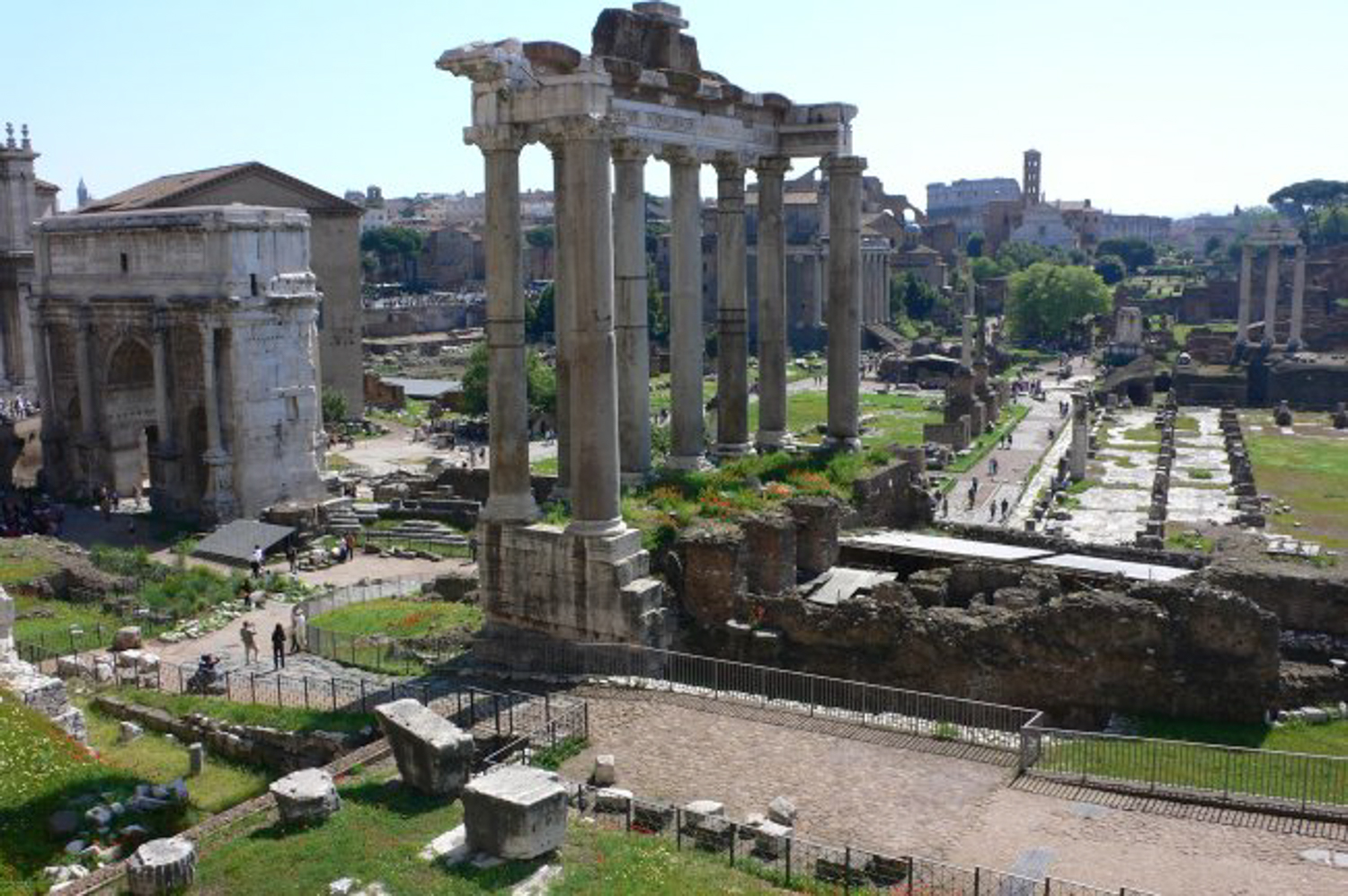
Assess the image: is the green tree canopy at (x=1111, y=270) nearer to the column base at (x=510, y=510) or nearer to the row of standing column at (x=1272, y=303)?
the row of standing column at (x=1272, y=303)

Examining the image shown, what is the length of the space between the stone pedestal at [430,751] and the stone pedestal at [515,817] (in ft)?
4.83

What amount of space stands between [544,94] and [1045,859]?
43.5 ft

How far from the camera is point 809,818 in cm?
1502

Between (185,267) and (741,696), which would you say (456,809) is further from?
(185,267)

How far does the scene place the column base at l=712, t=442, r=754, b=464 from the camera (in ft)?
92.4

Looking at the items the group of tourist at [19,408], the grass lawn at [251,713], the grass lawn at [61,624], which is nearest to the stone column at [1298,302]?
the group of tourist at [19,408]

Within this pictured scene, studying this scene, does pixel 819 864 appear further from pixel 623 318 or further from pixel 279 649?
pixel 279 649

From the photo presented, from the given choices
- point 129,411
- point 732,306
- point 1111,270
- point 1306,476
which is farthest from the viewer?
point 1111,270

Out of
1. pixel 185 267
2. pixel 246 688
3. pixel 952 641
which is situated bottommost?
pixel 246 688

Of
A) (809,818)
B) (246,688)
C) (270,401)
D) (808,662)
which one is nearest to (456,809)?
(809,818)

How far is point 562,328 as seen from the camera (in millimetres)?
23875

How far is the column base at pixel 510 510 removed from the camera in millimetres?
21422

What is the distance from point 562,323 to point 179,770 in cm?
983

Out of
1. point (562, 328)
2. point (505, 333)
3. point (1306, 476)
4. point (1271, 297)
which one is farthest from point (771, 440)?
point (1271, 297)
